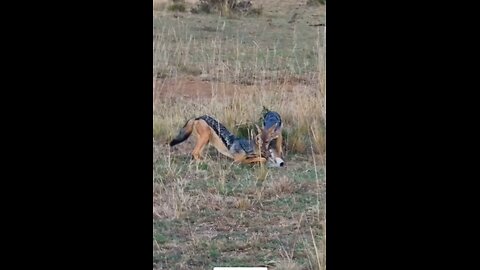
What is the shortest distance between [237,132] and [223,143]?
0.11 m

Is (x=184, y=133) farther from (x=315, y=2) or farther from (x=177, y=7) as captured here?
(x=315, y=2)

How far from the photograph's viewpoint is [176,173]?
584 cm

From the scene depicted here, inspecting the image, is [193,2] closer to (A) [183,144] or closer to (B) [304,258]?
(A) [183,144]

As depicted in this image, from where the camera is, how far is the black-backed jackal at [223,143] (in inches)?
234

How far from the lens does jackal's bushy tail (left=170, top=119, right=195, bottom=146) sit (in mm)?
5926

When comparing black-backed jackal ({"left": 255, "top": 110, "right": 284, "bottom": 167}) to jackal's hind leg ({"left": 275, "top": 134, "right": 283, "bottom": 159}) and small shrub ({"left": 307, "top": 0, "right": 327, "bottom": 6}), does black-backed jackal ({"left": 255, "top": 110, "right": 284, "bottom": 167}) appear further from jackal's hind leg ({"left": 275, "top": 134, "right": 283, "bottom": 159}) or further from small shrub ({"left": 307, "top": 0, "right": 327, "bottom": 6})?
small shrub ({"left": 307, "top": 0, "right": 327, "bottom": 6})

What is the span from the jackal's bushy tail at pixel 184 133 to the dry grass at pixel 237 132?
0.04 meters

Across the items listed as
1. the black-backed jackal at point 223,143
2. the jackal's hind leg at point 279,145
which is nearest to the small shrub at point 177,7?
the black-backed jackal at point 223,143

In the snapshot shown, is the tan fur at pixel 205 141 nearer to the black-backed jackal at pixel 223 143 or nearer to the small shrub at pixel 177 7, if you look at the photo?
the black-backed jackal at pixel 223 143

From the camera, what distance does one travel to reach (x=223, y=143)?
5945 millimetres

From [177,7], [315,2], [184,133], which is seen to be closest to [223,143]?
[184,133]

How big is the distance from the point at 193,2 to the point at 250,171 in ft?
3.55

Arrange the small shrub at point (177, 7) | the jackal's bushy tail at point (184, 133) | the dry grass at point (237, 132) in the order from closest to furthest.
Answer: the dry grass at point (237, 132), the jackal's bushy tail at point (184, 133), the small shrub at point (177, 7)
